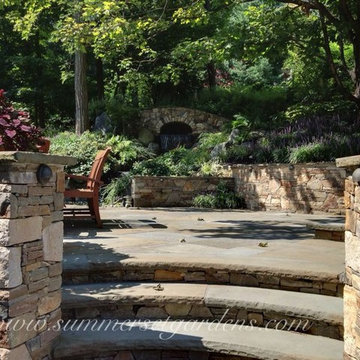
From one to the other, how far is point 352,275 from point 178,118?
39.9 ft

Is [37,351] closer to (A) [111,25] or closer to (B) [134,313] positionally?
(B) [134,313]

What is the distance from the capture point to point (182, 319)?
10.5 feet

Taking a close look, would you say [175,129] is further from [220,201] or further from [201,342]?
[201,342]

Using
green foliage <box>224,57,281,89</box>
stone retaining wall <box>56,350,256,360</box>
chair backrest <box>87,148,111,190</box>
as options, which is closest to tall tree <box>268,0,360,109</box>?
chair backrest <box>87,148,111,190</box>

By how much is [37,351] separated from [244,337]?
1.30 metres

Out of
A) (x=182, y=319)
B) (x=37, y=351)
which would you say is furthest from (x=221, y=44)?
(x=37, y=351)

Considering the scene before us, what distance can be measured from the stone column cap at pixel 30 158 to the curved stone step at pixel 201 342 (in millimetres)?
1155

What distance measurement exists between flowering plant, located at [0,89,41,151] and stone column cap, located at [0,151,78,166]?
1.13ft

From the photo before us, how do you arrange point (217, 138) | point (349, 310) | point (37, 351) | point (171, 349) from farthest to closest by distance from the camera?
point (217, 138)
point (171, 349)
point (37, 351)
point (349, 310)

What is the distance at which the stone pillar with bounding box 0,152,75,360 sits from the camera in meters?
2.45

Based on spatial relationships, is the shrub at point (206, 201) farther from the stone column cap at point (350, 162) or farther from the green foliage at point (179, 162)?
the stone column cap at point (350, 162)

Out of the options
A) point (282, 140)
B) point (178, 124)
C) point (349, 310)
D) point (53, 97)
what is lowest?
point (349, 310)

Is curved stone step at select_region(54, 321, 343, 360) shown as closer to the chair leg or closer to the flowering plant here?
the flowering plant

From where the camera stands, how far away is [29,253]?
2.61 m
